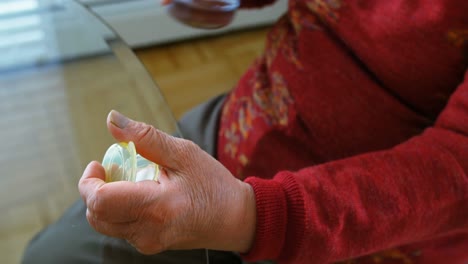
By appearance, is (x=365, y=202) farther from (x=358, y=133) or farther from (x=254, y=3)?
(x=254, y=3)

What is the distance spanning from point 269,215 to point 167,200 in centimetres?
10

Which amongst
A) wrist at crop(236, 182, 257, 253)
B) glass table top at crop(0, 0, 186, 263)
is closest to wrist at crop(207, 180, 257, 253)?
wrist at crop(236, 182, 257, 253)

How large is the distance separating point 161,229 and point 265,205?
98mm

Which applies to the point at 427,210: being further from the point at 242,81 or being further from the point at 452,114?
the point at 242,81

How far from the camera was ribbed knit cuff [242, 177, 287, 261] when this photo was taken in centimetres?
43

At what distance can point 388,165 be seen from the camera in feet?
1.53

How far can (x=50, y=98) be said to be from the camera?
0.73m

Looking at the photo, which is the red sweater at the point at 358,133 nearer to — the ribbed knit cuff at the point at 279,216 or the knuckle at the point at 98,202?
the ribbed knit cuff at the point at 279,216

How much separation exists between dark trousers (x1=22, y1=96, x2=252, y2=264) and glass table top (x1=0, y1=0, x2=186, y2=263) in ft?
0.23

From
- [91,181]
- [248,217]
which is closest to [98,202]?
[91,181]

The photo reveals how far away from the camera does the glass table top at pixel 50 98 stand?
640 mm

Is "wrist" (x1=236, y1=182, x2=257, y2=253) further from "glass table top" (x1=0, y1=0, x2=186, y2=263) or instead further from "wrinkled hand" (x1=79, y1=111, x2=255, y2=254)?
"glass table top" (x1=0, y1=0, x2=186, y2=263)

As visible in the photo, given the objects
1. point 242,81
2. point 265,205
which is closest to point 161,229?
point 265,205

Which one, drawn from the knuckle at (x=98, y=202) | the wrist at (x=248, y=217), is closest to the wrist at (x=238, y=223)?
the wrist at (x=248, y=217)
